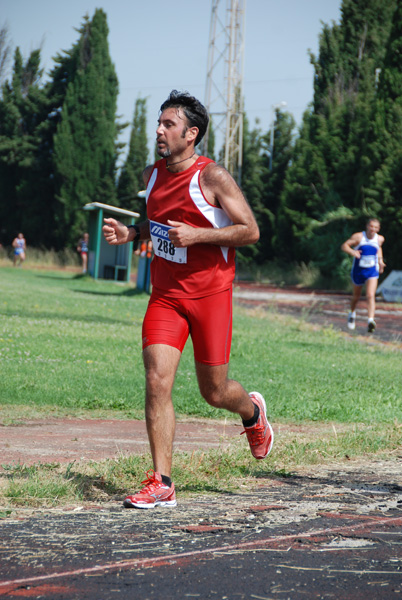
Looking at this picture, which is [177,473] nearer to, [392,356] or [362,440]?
[362,440]

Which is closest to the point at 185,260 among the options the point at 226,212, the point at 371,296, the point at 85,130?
the point at 226,212

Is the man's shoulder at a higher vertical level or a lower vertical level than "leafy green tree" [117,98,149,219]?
lower

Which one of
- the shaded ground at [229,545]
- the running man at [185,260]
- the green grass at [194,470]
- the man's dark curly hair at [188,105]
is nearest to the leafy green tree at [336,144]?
the green grass at [194,470]

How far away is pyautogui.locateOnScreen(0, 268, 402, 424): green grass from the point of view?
7652mm

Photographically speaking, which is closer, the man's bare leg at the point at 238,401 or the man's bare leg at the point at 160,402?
the man's bare leg at the point at 160,402

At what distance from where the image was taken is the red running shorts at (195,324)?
460cm

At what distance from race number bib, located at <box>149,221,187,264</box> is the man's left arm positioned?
0.30ft

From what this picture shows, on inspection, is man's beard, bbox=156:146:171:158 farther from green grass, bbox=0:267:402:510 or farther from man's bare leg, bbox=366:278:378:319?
man's bare leg, bbox=366:278:378:319

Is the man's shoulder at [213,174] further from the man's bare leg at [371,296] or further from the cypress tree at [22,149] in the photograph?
the cypress tree at [22,149]

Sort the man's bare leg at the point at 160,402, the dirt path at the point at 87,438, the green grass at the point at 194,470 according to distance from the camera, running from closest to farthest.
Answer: the green grass at the point at 194,470
the man's bare leg at the point at 160,402
the dirt path at the point at 87,438

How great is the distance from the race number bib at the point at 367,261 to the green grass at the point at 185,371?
4.50ft

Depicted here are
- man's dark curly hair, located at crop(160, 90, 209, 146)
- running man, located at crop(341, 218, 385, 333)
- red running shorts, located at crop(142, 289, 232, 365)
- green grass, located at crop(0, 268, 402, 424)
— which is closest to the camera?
red running shorts, located at crop(142, 289, 232, 365)

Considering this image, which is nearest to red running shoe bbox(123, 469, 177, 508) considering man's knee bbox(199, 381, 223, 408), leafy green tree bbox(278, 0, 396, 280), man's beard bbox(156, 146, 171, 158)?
man's knee bbox(199, 381, 223, 408)

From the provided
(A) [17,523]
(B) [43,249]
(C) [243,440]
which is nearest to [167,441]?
(A) [17,523]
